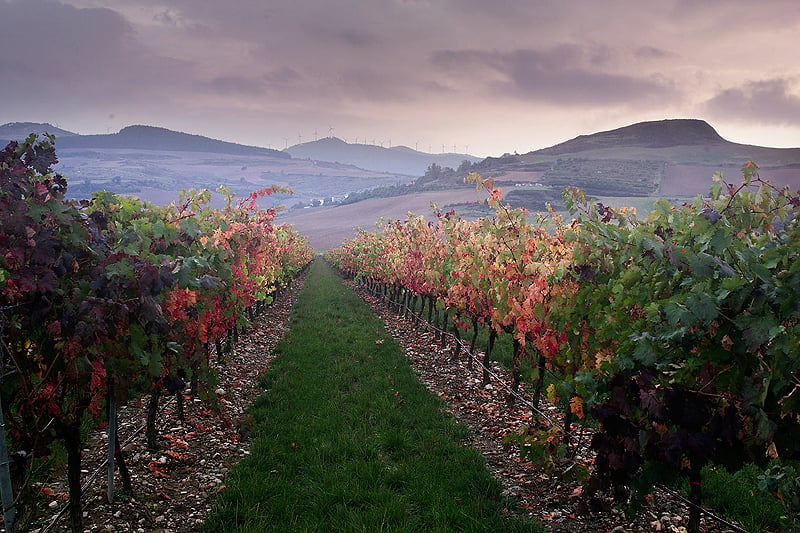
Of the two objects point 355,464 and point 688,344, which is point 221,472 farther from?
point 688,344

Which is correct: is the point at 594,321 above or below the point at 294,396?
above

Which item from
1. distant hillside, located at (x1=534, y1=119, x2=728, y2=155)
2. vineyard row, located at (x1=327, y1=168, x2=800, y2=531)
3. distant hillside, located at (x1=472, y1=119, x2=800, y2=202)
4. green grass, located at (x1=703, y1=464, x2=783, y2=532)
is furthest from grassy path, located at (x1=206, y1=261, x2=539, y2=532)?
distant hillside, located at (x1=534, y1=119, x2=728, y2=155)

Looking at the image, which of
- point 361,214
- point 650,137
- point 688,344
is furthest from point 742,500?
point 650,137

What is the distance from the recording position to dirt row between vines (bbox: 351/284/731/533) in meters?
4.26

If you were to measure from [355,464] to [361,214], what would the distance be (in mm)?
Result: 124252

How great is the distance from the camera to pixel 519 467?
17.9 ft

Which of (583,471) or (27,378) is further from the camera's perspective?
(583,471)

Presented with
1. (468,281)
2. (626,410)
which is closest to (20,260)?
(626,410)

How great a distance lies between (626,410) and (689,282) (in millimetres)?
935

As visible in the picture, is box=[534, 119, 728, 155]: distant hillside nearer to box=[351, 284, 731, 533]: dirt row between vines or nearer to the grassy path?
box=[351, 284, 731, 533]: dirt row between vines

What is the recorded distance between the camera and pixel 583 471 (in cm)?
394

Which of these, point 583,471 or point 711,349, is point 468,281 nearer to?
point 583,471

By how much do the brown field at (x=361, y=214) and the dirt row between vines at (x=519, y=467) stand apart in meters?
78.8

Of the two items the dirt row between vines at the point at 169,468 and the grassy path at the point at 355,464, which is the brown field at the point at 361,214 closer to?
the grassy path at the point at 355,464
